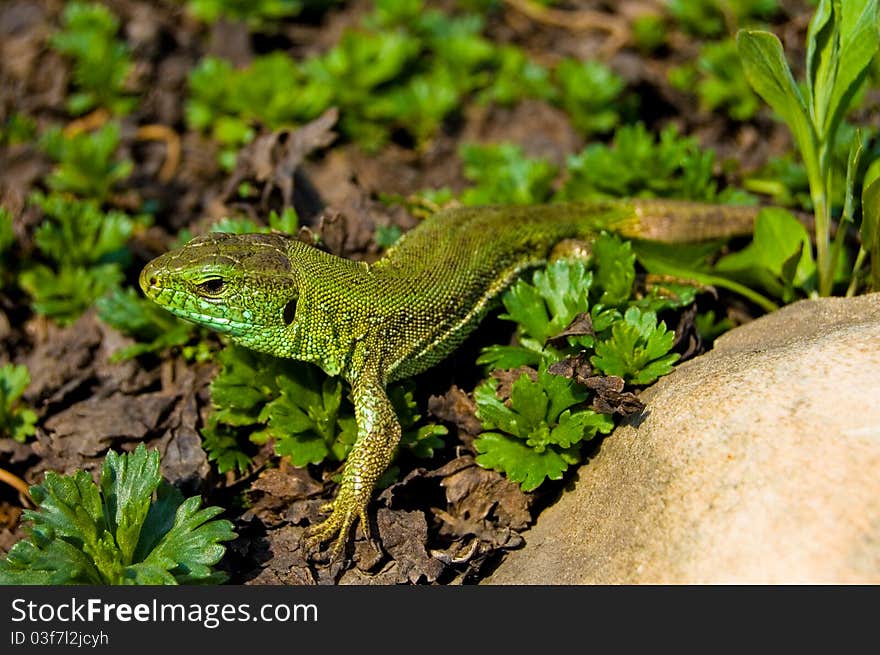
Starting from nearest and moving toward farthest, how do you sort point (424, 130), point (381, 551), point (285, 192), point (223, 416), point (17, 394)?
1. point (381, 551)
2. point (223, 416)
3. point (17, 394)
4. point (285, 192)
5. point (424, 130)

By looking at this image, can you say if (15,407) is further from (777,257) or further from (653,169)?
(777,257)

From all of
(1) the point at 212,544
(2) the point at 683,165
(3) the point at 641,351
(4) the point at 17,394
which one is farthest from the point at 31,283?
(2) the point at 683,165

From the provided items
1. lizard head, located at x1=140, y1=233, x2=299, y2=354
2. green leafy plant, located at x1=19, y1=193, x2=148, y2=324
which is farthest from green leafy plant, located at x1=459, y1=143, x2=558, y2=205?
green leafy plant, located at x1=19, y1=193, x2=148, y2=324

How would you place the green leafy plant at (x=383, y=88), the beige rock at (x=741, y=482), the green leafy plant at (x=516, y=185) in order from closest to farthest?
the beige rock at (x=741, y=482)
the green leafy plant at (x=516, y=185)
the green leafy plant at (x=383, y=88)

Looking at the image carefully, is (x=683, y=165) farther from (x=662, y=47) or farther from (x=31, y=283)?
(x=31, y=283)

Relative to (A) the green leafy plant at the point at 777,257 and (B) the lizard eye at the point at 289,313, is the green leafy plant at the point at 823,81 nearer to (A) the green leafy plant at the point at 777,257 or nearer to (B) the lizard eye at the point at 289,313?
Answer: (A) the green leafy plant at the point at 777,257

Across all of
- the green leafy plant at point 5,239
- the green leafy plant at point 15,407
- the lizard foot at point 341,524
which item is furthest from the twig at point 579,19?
the green leafy plant at point 15,407

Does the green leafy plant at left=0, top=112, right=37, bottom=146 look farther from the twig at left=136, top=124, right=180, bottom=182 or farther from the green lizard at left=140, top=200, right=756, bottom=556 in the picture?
the green lizard at left=140, top=200, right=756, bottom=556
